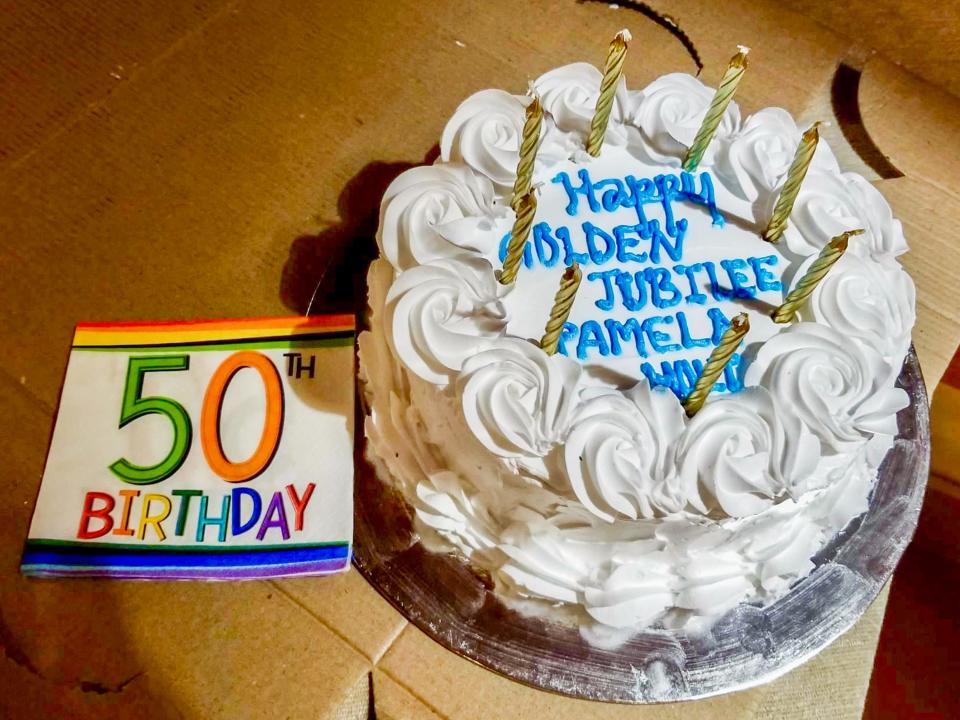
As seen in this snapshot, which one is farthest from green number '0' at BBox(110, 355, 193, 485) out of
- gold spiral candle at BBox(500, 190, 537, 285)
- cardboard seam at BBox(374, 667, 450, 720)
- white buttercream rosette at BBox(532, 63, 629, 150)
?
white buttercream rosette at BBox(532, 63, 629, 150)

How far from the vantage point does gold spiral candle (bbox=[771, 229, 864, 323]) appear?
92 cm

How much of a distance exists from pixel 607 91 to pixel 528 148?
0.14m

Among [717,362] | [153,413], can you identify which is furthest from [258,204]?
[717,362]

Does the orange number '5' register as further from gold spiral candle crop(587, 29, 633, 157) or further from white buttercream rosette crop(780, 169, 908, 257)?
white buttercream rosette crop(780, 169, 908, 257)

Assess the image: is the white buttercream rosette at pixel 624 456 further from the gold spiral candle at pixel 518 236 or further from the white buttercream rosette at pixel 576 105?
the white buttercream rosette at pixel 576 105

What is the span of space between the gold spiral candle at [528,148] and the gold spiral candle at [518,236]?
0.9 inches

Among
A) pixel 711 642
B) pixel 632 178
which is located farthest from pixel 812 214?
pixel 711 642

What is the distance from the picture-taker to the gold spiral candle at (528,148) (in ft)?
3.13

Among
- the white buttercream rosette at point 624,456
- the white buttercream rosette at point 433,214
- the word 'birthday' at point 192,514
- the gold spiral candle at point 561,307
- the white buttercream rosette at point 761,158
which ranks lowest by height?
the white buttercream rosette at point 624,456

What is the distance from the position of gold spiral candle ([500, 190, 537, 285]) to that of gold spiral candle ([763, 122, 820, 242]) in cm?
32

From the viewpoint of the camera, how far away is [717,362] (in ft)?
2.90

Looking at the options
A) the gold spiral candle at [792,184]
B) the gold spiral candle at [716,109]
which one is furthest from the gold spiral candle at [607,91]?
the gold spiral candle at [792,184]

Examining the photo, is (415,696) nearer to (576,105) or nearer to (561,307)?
(561,307)

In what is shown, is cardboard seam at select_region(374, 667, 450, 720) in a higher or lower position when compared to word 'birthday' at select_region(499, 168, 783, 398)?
lower
